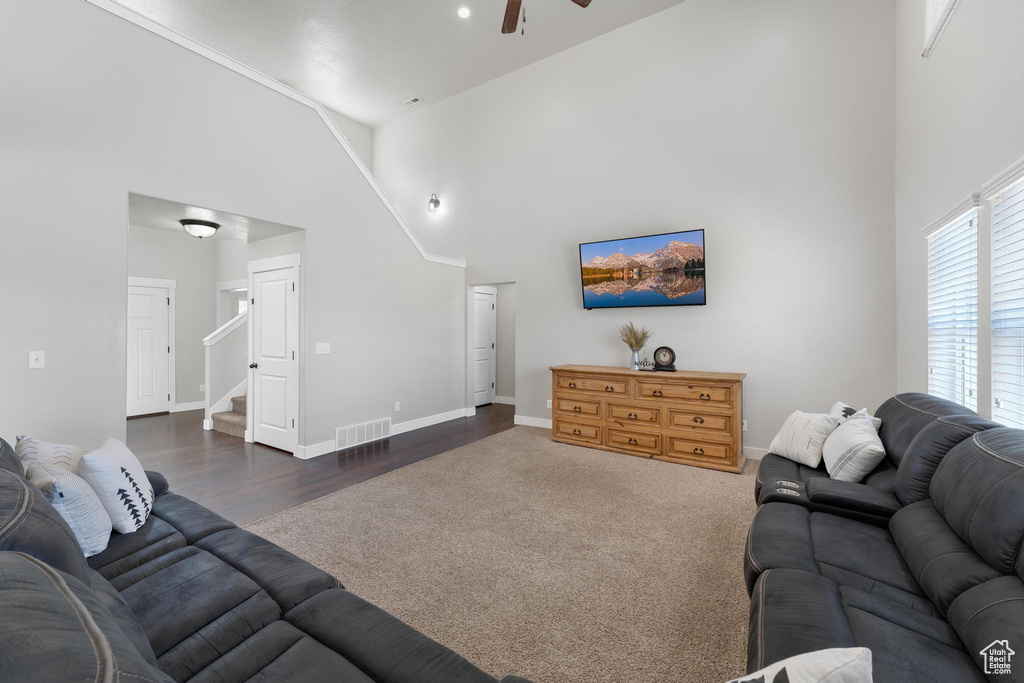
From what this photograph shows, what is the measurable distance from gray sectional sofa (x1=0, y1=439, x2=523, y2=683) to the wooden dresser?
355 cm

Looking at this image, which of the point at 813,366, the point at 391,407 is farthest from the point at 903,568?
the point at 391,407

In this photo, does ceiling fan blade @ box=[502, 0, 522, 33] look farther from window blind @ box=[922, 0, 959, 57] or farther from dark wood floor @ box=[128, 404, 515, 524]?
dark wood floor @ box=[128, 404, 515, 524]

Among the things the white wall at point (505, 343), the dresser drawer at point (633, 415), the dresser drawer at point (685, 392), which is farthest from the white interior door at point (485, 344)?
the dresser drawer at point (685, 392)

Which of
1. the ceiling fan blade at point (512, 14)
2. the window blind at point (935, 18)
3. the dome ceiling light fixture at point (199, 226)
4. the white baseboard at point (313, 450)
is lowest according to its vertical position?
the white baseboard at point (313, 450)

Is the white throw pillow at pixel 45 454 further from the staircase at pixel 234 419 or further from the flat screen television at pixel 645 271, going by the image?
the flat screen television at pixel 645 271

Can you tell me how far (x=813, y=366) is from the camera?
13.5 feet

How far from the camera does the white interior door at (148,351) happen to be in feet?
20.9

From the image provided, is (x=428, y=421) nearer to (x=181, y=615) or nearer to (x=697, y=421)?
(x=697, y=421)

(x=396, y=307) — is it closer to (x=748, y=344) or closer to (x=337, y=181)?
(x=337, y=181)

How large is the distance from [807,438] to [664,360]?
1.91 meters

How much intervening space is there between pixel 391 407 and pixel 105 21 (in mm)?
4096

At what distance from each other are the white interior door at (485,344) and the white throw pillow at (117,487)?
546 centimetres

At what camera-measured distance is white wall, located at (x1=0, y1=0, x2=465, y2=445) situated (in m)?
2.73

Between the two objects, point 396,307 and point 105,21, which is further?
point 396,307
